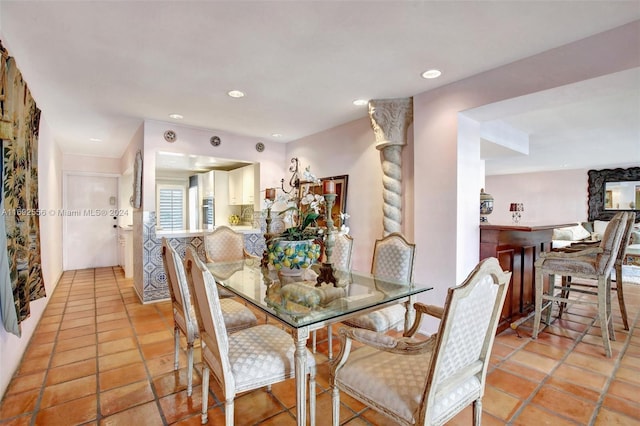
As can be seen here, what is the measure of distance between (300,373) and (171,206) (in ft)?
23.8

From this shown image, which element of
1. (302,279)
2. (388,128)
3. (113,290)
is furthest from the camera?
(113,290)

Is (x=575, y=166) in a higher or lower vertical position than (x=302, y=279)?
higher

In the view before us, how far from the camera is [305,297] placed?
6.14ft

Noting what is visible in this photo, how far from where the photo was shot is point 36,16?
1.82 metres

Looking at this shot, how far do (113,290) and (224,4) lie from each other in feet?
14.7

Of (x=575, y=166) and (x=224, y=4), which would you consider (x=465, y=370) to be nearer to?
(x=224, y=4)

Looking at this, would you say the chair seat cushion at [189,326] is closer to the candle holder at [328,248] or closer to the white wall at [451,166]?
the candle holder at [328,248]

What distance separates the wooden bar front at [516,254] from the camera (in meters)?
2.90

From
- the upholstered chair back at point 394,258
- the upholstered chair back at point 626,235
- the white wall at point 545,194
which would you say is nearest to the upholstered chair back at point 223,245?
the upholstered chair back at point 394,258

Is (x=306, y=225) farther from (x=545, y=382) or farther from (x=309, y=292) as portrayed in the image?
(x=545, y=382)

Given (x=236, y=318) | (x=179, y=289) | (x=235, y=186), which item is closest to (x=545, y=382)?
(x=236, y=318)

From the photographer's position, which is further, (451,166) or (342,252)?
(342,252)

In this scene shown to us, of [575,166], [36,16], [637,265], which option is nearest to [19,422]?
[36,16]

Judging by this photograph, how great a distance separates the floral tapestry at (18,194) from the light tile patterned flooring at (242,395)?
553mm
